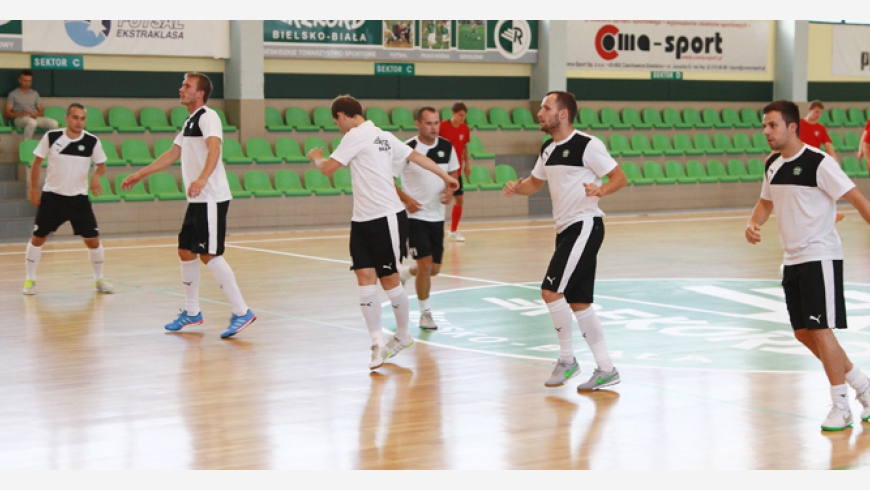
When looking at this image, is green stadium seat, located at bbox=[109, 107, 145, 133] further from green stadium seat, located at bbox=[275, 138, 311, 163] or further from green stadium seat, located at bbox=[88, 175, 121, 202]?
green stadium seat, located at bbox=[275, 138, 311, 163]

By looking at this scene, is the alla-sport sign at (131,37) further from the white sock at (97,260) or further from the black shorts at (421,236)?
the black shorts at (421,236)

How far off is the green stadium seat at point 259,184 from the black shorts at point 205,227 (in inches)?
402

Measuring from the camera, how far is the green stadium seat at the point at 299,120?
20.7 meters

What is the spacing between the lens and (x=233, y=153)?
758 inches

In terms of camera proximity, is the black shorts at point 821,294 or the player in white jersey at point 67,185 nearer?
the black shorts at point 821,294

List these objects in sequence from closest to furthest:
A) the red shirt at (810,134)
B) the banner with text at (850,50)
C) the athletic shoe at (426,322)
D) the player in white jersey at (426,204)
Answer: the player in white jersey at (426,204), the athletic shoe at (426,322), the red shirt at (810,134), the banner with text at (850,50)

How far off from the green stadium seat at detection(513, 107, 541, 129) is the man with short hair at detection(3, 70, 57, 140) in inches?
392

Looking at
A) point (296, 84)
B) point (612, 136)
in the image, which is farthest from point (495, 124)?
point (296, 84)

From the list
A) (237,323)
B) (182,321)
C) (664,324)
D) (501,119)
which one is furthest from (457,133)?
(237,323)

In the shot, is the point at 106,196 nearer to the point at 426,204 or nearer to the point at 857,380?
the point at 426,204

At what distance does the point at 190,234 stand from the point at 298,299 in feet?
7.42

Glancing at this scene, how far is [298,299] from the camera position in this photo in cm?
1063

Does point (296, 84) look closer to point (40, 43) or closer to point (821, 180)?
point (40, 43)

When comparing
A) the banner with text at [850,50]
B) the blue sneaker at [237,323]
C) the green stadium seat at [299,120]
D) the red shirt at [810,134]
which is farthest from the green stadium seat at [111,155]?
the banner with text at [850,50]
